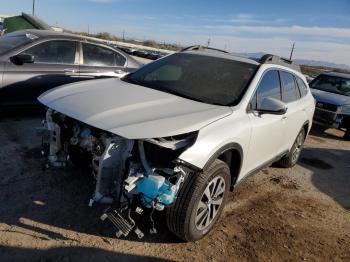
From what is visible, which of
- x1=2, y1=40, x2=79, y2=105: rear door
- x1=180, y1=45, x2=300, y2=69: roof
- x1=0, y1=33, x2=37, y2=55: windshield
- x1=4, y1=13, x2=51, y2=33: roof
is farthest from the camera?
x1=4, y1=13, x2=51, y2=33: roof

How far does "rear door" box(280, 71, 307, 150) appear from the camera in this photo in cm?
506

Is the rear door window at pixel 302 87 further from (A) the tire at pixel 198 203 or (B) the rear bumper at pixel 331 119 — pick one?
(B) the rear bumper at pixel 331 119

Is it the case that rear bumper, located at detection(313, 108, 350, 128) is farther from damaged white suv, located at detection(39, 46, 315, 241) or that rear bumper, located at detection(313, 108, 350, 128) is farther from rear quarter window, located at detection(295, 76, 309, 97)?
damaged white suv, located at detection(39, 46, 315, 241)

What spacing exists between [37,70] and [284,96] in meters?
4.03

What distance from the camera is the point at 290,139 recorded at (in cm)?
550

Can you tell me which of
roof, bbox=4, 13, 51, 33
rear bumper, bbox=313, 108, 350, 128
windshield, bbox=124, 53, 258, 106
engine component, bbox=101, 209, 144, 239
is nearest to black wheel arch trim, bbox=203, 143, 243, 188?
windshield, bbox=124, 53, 258, 106

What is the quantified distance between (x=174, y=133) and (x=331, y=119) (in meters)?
7.85

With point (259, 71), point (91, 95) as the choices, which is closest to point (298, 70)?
point (259, 71)

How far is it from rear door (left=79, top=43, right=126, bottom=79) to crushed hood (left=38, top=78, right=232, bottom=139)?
2815 millimetres

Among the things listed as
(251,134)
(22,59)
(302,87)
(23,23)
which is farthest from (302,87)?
(23,23)

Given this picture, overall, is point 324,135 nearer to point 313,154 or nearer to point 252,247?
point 313,154

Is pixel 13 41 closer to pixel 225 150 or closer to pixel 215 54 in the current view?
pixel 215 54

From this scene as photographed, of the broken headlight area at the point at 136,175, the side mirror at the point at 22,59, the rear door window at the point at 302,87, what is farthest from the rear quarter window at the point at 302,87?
the side mirror at the point at 22,59

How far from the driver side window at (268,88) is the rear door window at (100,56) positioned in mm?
3674
